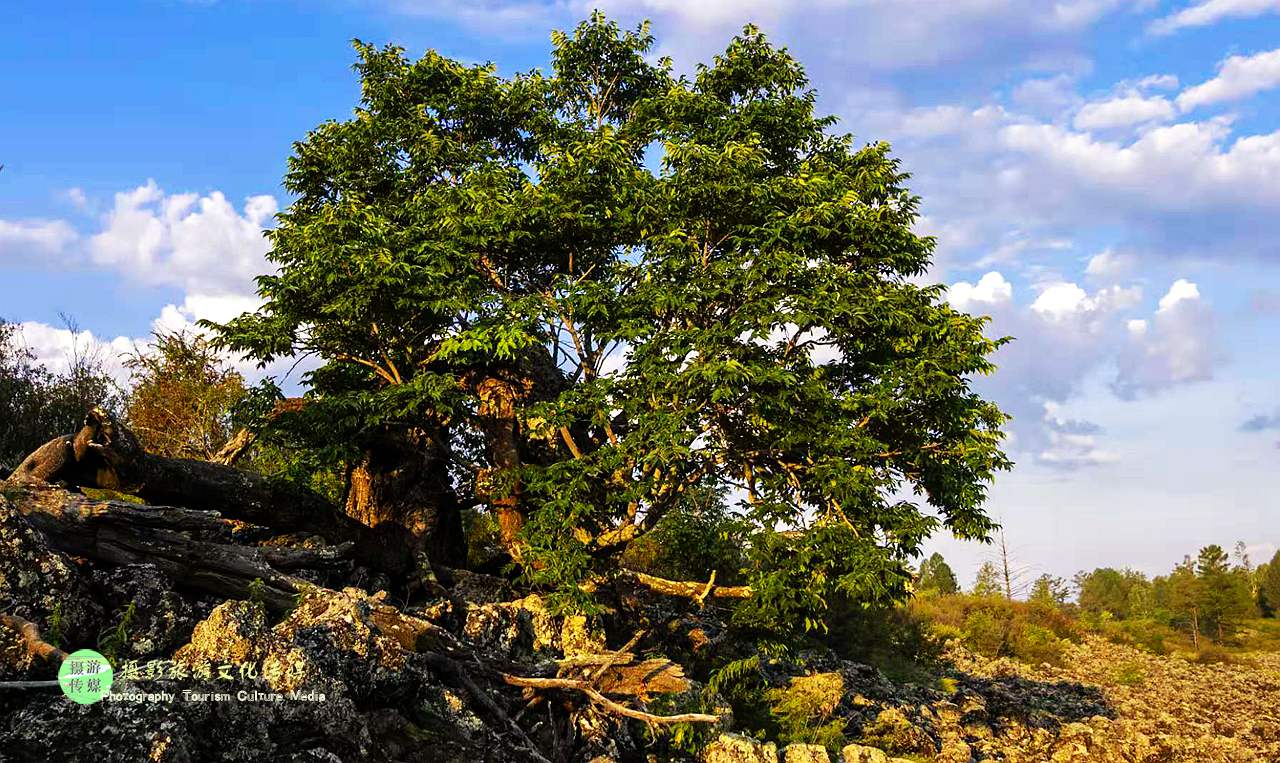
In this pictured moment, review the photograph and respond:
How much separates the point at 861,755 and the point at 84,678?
1252 centimetres

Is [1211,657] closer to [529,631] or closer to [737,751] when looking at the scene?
[737,751]

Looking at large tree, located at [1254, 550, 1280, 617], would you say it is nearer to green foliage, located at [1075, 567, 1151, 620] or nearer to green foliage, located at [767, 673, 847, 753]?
green foliage, located at [1075, 567, 1151, 620]

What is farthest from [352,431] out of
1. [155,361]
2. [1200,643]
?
[1200,643]

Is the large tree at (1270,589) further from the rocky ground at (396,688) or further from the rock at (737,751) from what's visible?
the rock at (737,751)

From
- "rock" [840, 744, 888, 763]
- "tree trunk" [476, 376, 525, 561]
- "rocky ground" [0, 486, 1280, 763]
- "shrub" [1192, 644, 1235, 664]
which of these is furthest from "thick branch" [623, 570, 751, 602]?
"shrub" [1192, 644, 1235, 664]

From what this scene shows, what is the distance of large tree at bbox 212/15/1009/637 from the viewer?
1525 centimetres

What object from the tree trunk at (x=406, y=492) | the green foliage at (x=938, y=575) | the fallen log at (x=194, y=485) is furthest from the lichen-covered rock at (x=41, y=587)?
the green foliage at (x=938, y=575)

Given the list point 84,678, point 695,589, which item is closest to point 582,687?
point 84,678

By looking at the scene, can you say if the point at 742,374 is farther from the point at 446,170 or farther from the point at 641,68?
the point at 641,68

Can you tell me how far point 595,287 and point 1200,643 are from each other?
62052 millimetres

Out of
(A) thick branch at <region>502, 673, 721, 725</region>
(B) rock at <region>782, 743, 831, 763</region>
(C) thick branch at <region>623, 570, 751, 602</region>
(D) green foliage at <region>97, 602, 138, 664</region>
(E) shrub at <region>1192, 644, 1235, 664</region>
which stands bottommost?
(E) shrub at <region>1192, 644, 1235, 664</region>

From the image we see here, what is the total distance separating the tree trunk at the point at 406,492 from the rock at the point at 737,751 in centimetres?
821

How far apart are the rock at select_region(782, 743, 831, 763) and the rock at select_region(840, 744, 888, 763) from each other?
953 millimetres

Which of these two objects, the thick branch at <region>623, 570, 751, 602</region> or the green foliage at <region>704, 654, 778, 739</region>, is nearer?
the green foliage at <region>704, 654, 778, 739</region>
